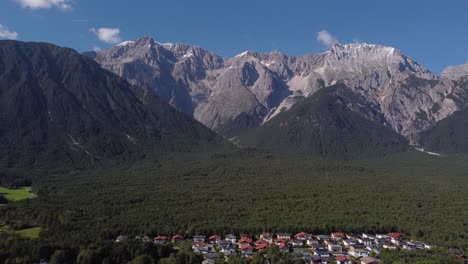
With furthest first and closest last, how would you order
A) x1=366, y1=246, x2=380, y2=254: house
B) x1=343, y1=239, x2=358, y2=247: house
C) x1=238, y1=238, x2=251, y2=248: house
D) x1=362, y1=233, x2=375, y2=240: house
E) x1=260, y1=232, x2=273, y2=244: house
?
x1=362, y1=233, x2=375, y2=240: house < x1=260, y1=232, x2=273, y2=244: house < x1=343, y1=239, x2=358, y2=247: house < x1=238, y1=238, x2=251, y2=248: house < x1=366, y1=246, x2=380, y2=254: house

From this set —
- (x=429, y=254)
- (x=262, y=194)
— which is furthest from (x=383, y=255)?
(x=262, y=194)

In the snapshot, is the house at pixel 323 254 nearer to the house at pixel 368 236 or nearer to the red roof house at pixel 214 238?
the house at pixel 368 236

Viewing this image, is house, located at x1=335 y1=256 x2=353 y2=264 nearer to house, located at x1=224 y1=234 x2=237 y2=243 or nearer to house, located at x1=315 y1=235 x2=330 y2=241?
house, located at x1=315 y1=235 x2=330 y2=241

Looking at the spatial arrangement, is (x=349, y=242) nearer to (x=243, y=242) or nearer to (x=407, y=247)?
(x=407, y=247)

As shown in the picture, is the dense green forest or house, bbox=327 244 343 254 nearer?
house, bbox=327 244 343 254

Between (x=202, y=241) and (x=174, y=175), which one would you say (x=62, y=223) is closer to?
(x=202, y=241)

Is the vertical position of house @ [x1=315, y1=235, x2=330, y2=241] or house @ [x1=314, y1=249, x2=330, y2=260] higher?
house @ [x1=315, y1=235, x2=330, y2=241]

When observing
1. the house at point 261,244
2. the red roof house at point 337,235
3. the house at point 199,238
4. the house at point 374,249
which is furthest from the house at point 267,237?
the house at point 374,249

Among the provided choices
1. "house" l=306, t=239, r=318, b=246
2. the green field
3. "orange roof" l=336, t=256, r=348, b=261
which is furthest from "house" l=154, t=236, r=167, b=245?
the green field
